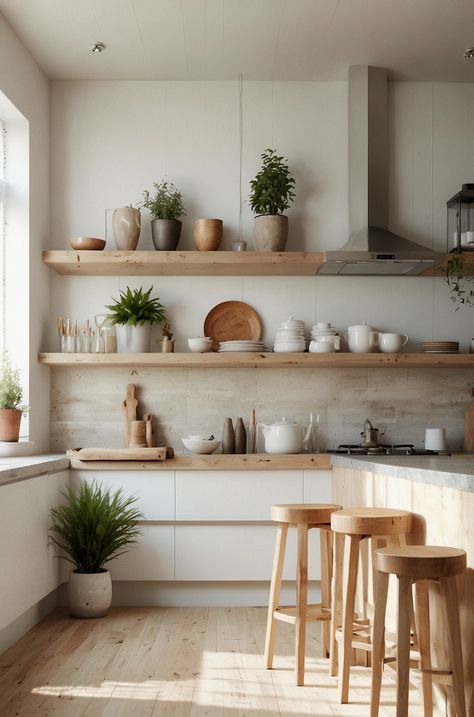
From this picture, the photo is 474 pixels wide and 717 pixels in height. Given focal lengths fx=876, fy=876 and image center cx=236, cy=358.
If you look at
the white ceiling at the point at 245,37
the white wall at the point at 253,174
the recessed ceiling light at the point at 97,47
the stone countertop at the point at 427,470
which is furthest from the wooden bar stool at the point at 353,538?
the recessed ceiling light at the point at 97,47

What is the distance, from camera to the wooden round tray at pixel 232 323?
17.5 feet

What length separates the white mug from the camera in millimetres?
5066

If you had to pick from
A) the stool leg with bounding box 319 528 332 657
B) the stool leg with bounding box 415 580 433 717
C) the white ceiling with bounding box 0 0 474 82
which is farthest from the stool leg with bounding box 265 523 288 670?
the white ceiling with bounding box 0 0 474 82

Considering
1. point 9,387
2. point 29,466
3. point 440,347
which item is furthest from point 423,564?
point 440,347

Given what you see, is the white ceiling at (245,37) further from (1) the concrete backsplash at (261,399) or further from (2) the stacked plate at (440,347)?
(1) the concrete backsplash at (261,399)

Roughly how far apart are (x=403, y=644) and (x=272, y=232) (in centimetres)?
305

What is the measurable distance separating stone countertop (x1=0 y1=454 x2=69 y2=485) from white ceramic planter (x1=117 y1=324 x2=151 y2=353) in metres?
0.74

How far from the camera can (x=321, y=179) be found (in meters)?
5.41

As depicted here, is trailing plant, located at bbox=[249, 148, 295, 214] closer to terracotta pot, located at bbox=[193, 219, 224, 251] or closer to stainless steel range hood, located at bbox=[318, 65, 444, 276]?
terracotta pot, located at bbox=[193, 219, 224, 251]

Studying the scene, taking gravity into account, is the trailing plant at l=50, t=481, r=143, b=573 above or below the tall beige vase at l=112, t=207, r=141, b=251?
below

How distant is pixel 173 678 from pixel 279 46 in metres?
3.37

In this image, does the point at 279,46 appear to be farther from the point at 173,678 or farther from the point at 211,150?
the point at 173,678

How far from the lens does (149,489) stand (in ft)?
Answer: 15.9

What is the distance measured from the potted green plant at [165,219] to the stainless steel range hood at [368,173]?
0.90 m
